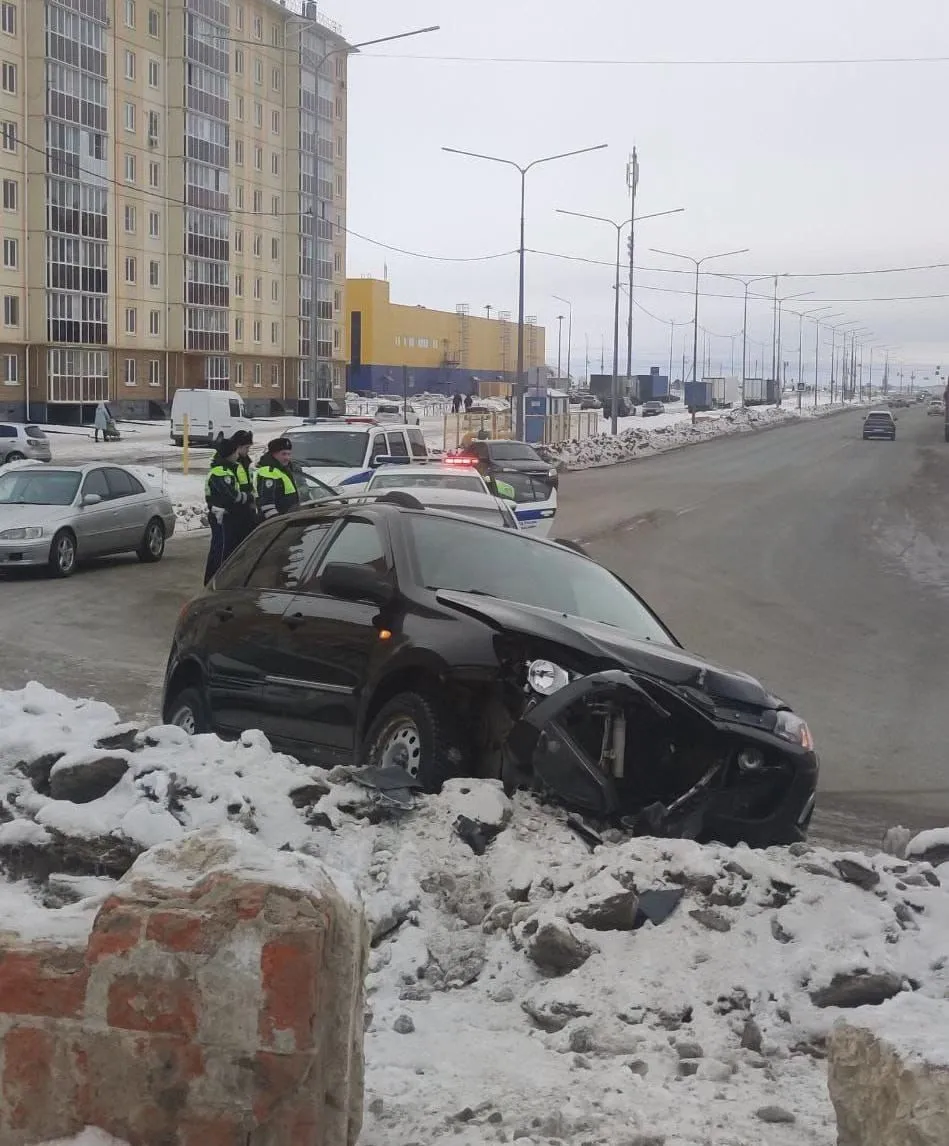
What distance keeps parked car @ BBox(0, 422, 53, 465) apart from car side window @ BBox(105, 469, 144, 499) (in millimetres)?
20647

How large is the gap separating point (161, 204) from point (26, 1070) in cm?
7350

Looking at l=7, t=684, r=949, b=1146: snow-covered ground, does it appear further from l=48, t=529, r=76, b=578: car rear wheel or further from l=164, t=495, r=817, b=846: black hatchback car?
l=48, t=529, r=76, b=578: car rear wheel

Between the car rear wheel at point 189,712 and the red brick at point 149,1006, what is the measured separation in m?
4.88

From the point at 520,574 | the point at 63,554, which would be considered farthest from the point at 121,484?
the point at 520,574

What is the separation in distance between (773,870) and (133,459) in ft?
134

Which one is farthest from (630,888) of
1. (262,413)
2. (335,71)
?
(335,71)

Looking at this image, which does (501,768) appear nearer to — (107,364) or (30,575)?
(30,575)

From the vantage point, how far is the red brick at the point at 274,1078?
3.03m

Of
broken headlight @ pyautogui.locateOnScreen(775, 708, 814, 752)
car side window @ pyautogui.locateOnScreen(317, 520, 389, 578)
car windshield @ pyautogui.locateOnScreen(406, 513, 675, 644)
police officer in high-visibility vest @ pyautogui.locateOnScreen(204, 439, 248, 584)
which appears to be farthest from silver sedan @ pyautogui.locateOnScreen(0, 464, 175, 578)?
broken headlight @ pyautogui.locateOnScreen(775, 708, 814, 752)

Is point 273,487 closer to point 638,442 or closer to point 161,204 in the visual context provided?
point 638,442

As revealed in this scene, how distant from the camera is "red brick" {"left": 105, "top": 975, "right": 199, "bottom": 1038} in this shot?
304 cm

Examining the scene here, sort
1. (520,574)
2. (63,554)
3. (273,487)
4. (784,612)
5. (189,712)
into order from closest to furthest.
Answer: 1. (520,574)
2. (189,712)
3. (273,487)
4. (784,612)
5. (63,554)

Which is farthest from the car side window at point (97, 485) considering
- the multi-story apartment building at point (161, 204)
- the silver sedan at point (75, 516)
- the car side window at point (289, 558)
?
the multi-story apartment building at point (161, 204)

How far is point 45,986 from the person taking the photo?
3.06 m
